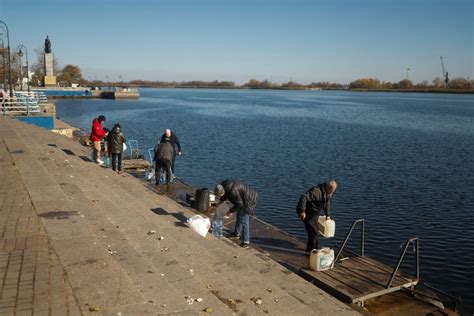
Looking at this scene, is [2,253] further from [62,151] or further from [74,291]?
[62,151]

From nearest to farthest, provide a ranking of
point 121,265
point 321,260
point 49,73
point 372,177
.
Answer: point 121,265, point 321,260, point 372,177, point 49,73

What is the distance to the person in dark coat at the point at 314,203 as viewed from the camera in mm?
9555

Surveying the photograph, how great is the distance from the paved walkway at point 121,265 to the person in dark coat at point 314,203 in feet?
5.18

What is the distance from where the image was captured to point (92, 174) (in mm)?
14273

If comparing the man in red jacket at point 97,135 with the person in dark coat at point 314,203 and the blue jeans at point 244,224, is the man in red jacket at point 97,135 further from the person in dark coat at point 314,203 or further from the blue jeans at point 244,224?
the person in dark coat at point 314,203

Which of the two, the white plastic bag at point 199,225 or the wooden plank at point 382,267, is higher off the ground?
the white plastic bag at point 199,225

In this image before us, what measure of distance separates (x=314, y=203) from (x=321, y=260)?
1.40 metres

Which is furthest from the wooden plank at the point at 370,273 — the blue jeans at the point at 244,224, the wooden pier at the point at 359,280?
the blue jeans at the point at 244,224

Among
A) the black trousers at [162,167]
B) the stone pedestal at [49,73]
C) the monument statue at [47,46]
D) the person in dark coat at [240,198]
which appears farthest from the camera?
the stone pedestal at [49,73]

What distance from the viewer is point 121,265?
23.3 ft

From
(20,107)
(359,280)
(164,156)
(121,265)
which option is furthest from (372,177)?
(20,107)

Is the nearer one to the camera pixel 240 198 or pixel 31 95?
pixel 240 198

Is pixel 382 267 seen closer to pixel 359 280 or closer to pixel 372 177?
pixel 359 280

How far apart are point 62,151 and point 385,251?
12619 mm
